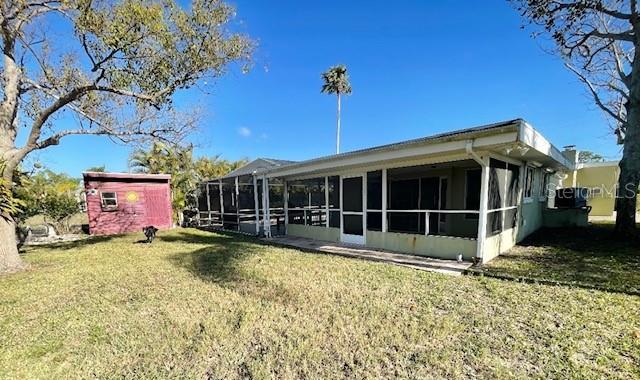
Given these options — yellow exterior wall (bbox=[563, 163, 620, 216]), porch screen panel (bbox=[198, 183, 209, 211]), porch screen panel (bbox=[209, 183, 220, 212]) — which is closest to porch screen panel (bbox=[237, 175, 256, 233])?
porch screen panel (bbox=[209, 183, 220, 212])

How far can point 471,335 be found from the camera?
3.20 m

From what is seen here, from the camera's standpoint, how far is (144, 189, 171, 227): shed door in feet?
52.2

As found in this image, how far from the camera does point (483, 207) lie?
19.0 ft

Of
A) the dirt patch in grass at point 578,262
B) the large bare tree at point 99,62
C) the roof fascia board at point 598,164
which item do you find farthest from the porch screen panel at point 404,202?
the roof fascia board at point 598,164

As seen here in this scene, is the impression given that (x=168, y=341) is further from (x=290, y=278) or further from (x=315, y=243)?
(x=315, y=243)

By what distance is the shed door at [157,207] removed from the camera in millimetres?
15922

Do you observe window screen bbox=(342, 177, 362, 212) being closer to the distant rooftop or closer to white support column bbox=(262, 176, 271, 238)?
white support column bbox=(262, 176, 271, 238)

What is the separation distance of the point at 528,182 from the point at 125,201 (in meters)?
18.0

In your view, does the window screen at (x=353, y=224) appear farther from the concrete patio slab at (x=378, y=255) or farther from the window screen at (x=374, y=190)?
the window screen at (x=374, y=190)

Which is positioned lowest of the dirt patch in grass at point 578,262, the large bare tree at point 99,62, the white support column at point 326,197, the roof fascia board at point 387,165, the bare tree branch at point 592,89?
the dirt patch in grass at point 578,262

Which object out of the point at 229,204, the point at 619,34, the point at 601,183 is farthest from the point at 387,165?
the point at 601,183

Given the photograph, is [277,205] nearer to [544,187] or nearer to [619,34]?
[544,187]

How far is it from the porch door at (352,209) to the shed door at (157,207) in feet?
40.0

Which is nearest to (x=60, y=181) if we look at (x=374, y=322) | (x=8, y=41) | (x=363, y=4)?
(x=8, y=41)
